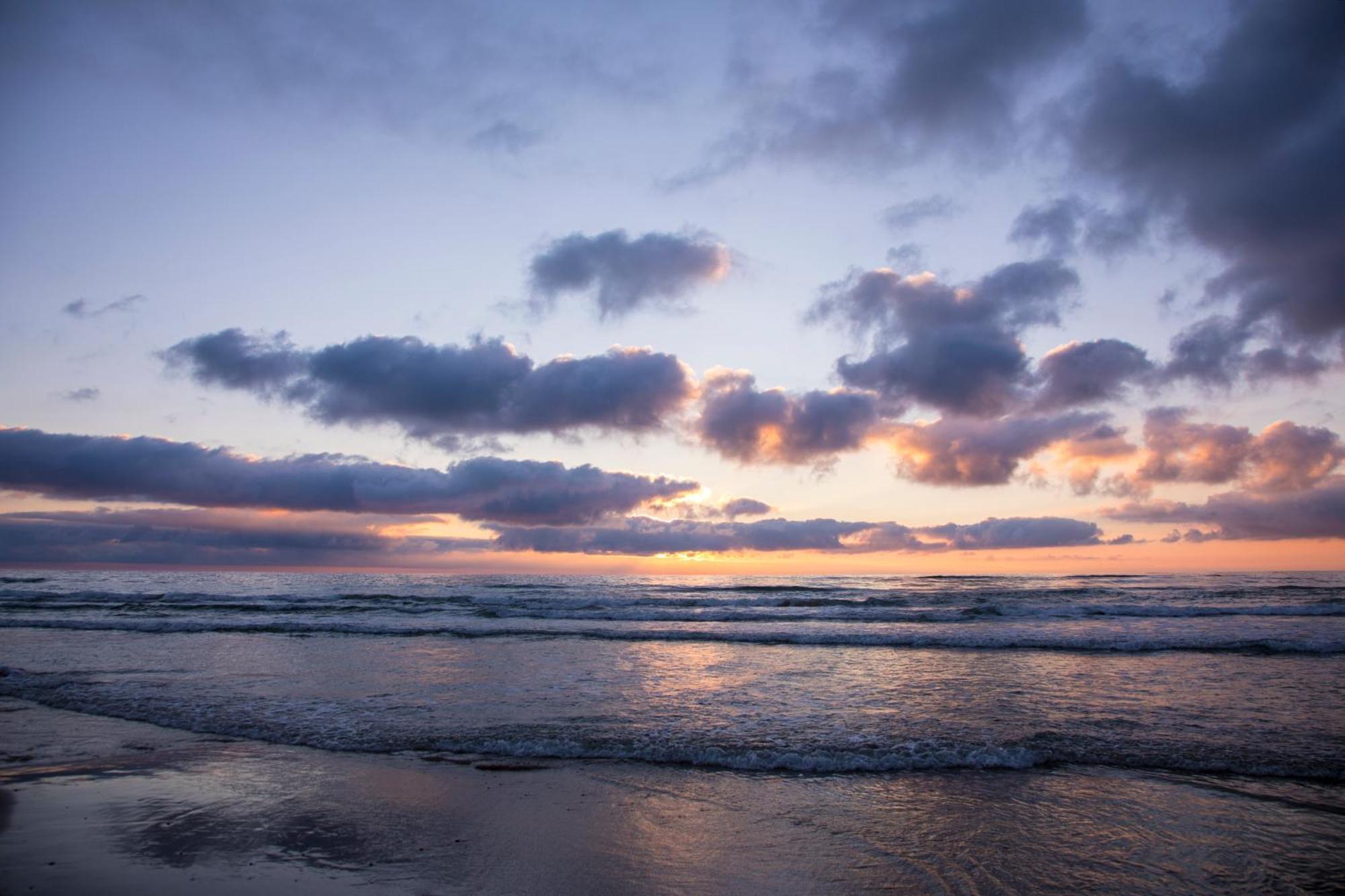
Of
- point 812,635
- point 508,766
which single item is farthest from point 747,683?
point 812,635

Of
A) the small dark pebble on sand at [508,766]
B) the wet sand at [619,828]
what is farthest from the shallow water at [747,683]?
the wet sand at [619,828]

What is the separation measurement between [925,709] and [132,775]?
12.1 meters

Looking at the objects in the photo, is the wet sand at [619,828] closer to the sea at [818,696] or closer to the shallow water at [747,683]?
the sea at [818,696]

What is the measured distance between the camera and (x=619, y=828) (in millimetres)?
7020

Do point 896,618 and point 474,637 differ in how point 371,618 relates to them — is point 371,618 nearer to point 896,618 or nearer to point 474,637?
point 474,637

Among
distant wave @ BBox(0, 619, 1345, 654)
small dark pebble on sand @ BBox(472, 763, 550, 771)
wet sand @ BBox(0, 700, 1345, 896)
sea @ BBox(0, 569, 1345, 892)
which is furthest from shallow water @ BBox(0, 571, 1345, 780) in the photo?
wet sand @ BBox(0, 700, 1345, 896)

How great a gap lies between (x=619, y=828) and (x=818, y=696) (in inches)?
300

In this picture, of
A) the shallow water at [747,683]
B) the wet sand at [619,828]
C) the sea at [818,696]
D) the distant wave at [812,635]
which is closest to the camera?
the wet sand at [619,828]

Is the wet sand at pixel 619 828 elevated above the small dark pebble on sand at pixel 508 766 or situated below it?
above

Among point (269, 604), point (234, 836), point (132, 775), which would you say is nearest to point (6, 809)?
point (132, 775)

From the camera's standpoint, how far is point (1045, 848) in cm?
646

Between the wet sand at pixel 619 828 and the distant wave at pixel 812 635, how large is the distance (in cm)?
1435

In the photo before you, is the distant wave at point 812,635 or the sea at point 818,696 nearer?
the sea at point 818,696

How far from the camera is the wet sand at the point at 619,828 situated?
578 centimetres
